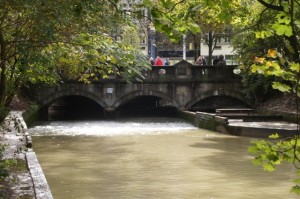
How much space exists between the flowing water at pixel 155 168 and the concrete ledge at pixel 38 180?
0.78m

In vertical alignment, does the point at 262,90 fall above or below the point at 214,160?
above

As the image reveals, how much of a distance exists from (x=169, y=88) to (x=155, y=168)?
19724 mm

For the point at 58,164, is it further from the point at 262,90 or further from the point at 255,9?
the point at 262,90

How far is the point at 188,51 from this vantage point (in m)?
65.4

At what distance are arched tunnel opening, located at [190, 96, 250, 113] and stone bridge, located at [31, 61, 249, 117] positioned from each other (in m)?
0.23

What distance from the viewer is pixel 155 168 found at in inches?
518

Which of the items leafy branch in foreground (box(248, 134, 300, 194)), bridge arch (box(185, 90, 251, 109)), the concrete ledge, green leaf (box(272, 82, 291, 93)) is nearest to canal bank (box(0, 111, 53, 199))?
the concrete ledge

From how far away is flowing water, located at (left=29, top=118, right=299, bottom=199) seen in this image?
10.1 metres

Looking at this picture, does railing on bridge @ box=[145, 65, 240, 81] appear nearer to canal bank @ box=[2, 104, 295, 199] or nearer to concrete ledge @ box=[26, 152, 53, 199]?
canal bank @ box=[2, 104, 295, 199]

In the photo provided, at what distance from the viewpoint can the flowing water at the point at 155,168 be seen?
1013cm

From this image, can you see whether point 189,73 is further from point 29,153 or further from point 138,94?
point 29,153

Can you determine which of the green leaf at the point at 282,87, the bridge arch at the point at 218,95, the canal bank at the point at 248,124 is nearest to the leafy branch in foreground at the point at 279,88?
the green leaf at the point at 282,87

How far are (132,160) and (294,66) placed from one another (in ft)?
39.7

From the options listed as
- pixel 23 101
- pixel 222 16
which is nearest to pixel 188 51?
pixel 23 101
